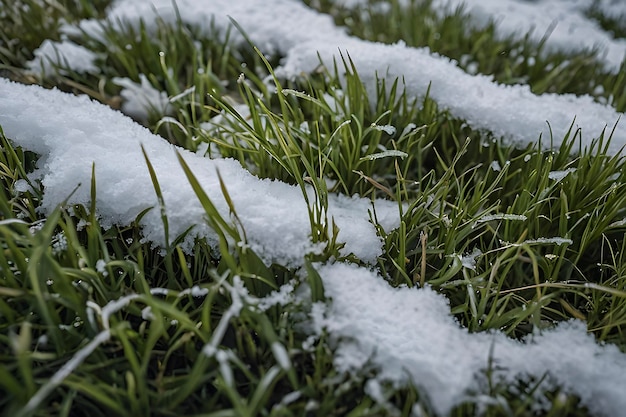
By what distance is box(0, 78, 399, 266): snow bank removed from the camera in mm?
895

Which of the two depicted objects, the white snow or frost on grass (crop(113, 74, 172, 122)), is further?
the white snow

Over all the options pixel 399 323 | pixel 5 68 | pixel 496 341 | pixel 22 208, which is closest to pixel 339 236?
pixel 399 323

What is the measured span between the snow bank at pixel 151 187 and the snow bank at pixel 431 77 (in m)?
0.38

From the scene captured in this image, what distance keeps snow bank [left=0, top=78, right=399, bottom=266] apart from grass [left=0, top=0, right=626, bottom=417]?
3cm

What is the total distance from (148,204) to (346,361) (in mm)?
477

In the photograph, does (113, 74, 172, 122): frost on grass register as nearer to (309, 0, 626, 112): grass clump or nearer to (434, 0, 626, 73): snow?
(309, 0, 626, 112): grass clump

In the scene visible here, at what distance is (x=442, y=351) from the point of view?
29.8 inches

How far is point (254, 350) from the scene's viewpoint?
76 centimetres

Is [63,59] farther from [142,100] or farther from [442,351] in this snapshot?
[442,351]

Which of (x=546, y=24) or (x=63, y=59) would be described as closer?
(x=63, y=59)

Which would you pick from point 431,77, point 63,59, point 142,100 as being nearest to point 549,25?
point 431,77

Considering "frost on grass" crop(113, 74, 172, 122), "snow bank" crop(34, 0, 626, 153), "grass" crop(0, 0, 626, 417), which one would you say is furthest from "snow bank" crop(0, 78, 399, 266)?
"snow bank" crop(34, 0, 626, 153)

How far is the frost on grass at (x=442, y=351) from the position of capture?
0.72 m

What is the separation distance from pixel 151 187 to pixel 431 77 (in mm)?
783
